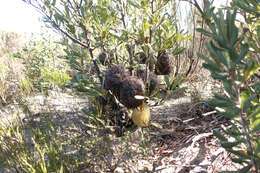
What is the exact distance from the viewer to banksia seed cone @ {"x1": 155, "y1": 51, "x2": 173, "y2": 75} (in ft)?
6.21

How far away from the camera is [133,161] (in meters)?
1.36

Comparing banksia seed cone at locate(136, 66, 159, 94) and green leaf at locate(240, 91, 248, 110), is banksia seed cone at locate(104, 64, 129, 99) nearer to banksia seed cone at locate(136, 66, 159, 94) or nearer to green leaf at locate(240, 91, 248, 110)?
banksia seed cone at locate(136, 66, 159, 94)

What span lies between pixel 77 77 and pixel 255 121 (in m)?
1.28

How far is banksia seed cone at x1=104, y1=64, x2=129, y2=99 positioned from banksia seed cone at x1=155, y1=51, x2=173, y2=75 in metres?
0.51

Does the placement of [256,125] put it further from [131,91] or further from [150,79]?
[150,79]

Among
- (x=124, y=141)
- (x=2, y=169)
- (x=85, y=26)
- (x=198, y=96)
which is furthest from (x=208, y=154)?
(x=2, y=169)

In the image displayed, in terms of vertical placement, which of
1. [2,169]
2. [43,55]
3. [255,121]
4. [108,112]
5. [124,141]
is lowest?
[2,169]

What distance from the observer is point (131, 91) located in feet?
4.45

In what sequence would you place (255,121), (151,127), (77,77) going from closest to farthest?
(255,121)
(77,77)
(151,127)

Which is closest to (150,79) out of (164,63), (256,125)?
(164,63)

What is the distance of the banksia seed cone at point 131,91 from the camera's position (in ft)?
4.46

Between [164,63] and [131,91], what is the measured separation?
28.4 inches

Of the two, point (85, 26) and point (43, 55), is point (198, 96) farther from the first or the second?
point (43, 55)

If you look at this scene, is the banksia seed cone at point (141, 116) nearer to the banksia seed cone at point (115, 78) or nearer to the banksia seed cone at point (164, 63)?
the banksia seed cone at point (115, 78)
